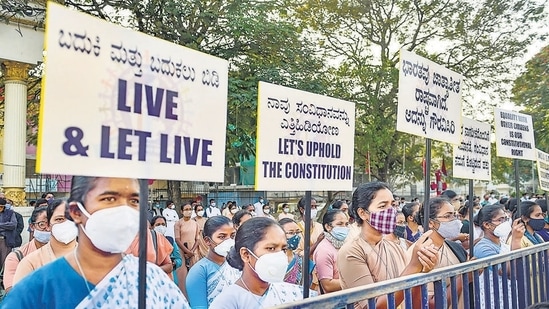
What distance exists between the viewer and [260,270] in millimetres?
3377

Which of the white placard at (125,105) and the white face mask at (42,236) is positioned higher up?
the white placard at (125,105)

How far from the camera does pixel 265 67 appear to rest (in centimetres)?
1429

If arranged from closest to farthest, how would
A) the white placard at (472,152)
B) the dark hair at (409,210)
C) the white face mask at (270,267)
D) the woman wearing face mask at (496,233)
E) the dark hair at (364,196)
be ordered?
the white face mask at (270,267) → the dark hair at (364,196) → the woman wearing face mask at (496,233) → the white placard at (472,152) → the dark hair at (409,210)

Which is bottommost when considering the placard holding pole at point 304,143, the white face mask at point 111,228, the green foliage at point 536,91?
the white face mask at point 111,228

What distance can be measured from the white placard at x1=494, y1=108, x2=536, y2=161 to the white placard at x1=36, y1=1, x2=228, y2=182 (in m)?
4.15

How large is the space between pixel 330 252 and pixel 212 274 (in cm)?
116

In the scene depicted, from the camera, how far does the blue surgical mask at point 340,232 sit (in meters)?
5.91

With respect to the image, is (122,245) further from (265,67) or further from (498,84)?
(498,84)

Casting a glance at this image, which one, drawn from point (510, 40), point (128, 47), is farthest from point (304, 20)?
point (128, 47)

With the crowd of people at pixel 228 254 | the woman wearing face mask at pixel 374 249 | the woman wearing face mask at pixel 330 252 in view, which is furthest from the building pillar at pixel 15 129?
the woman wearing face mask at pixel 374 249

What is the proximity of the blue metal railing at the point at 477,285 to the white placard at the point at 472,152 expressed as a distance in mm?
Answer: 1132

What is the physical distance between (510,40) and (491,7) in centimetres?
120

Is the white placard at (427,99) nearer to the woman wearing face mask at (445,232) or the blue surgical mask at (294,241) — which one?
the woman wearing face mask at (445,232)

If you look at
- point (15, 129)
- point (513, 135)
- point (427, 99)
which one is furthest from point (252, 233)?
point (15, 129)
